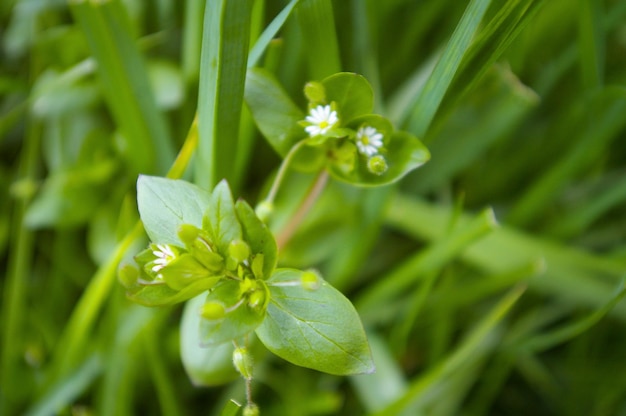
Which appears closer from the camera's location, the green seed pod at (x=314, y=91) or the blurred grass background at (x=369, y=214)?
the green seed pod at (x=314, y=91)

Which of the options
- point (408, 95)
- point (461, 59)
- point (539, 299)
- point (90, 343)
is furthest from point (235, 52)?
point (539, 299)

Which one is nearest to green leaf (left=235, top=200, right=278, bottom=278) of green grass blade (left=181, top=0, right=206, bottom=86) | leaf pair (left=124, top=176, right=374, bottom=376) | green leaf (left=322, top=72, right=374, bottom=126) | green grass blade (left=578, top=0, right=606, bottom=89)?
leaf pair (left=124, top=176, right=374, bottom=376)

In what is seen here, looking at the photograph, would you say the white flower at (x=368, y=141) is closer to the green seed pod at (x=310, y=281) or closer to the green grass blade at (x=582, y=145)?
the green seed pod at (x=310, y=281)

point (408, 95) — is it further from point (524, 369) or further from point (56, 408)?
point (56, 408)

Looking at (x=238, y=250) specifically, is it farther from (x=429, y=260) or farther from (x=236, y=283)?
(x=429, y=260)

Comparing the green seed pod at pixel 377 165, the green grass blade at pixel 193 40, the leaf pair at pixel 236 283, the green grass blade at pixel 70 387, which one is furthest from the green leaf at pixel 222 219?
the green grass blade at pixel 70 387
